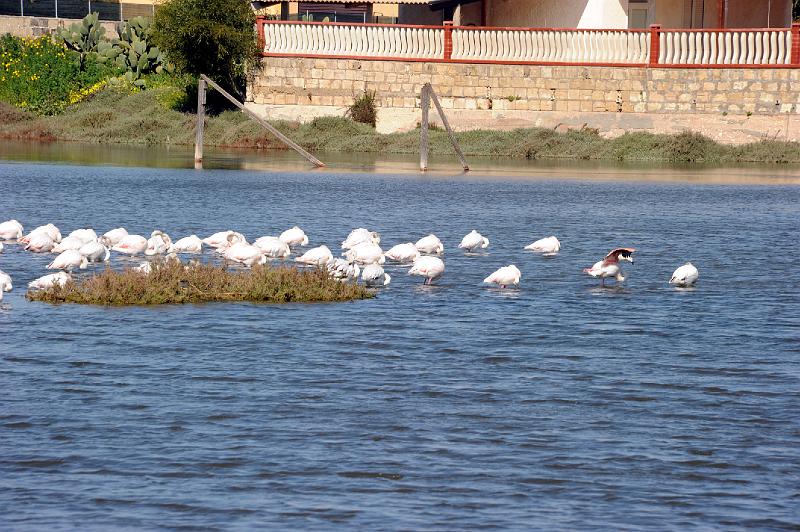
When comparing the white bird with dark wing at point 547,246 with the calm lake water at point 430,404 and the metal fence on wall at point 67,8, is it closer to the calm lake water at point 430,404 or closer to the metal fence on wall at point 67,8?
the calm lake water at point 430,404

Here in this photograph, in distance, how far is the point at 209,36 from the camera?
44906mm

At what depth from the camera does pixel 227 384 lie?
1223 centimetres

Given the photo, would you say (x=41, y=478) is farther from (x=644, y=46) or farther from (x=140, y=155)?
(x=644, y=46)

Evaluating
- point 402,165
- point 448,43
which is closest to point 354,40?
point 448,43

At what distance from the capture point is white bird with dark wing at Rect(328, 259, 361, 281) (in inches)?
683

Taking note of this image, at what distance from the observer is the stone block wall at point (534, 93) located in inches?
1645

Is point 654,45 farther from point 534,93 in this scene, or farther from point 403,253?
point 403,253

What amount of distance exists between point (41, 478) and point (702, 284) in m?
11.5

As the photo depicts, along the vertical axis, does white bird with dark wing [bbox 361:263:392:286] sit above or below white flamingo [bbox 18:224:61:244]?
below

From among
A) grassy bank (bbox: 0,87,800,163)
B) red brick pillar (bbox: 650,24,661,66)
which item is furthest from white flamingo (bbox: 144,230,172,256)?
red brick pillar (bbox: 650,24,661,66)

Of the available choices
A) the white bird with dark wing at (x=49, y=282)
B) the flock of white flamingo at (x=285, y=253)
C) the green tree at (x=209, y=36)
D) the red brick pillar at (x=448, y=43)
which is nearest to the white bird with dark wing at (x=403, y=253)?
the flock of white flamingo at (x=285, y=253)

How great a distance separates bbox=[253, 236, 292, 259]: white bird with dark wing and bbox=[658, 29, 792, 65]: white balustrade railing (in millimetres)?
25242

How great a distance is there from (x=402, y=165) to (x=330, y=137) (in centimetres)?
648

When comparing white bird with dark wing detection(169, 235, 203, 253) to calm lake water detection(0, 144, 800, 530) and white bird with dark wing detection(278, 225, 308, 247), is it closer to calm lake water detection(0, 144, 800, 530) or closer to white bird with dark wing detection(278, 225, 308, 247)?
white bird with dark wing detection(278, 225, 308, 247)
